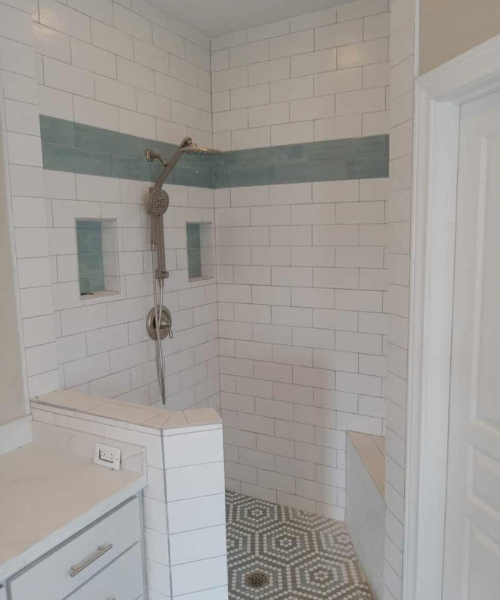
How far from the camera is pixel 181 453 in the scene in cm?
146

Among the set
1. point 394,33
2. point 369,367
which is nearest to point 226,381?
point 369,367

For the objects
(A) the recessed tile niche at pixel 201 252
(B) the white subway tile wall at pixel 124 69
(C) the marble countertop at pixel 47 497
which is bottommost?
(C) the marble countertop at pixel 47 497

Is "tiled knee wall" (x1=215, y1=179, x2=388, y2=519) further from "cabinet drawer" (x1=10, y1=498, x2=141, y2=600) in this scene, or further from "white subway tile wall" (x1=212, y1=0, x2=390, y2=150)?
"cabinet drawer" (x1=10, y1=498, x2=141, y2=600)

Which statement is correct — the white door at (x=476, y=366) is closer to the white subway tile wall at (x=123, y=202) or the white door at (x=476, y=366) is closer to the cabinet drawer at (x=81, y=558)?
the cabinet drawer at (x=81, y=558)

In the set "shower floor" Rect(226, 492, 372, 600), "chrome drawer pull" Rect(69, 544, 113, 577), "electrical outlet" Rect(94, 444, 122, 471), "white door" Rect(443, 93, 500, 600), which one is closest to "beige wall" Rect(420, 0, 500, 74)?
"white door" Rect(443, 93, 500, 600)

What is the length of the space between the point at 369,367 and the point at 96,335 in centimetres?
139

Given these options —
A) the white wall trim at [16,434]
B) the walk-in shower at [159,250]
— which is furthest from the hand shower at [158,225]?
the white wall trim at [16,434]

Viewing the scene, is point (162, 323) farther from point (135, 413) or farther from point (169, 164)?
point (135, 413)

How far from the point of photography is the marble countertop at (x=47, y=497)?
47.5 inches

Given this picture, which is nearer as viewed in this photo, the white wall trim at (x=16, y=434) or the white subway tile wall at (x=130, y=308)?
the white wall trim at (x=16, y=434)

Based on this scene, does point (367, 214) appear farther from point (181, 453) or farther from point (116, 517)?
point (116, 517)

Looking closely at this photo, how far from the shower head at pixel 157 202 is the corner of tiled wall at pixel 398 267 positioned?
1106 millimetres

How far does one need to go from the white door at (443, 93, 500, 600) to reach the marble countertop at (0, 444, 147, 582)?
3.37ft

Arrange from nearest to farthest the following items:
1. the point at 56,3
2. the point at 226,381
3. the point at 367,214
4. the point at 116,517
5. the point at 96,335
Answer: the point at 116,517 → the point at 56,3 → the point at 96,335 → the point at 367,214 → the point at 226,381
